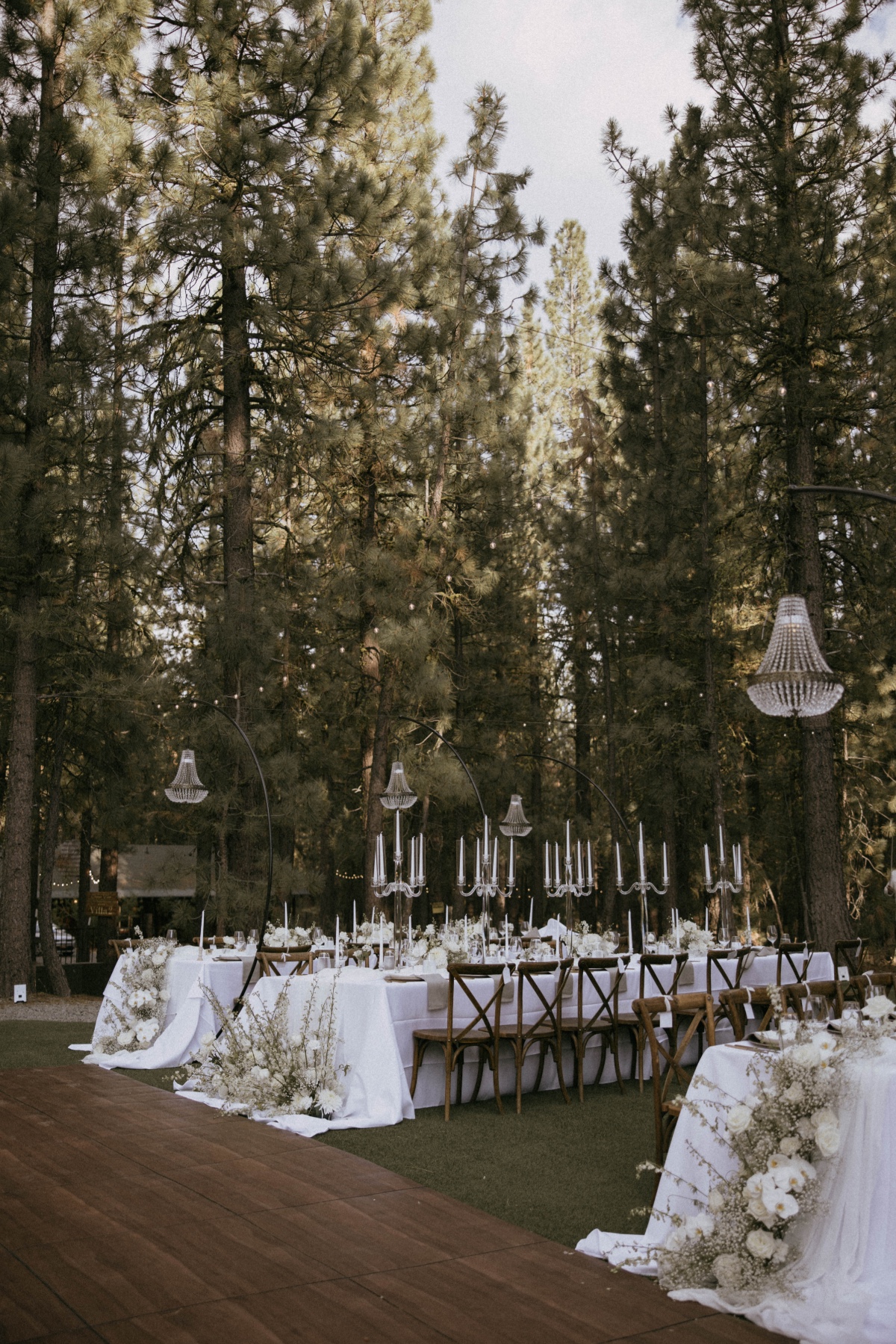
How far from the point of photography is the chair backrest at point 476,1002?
6500 millimetres

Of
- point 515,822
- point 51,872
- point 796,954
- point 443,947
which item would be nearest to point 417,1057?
point 443,947

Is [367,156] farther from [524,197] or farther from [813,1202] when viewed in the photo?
[813,1202]

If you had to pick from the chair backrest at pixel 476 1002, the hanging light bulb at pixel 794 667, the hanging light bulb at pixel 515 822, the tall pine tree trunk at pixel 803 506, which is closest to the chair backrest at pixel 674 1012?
the chair backrest at pixel 476 1002

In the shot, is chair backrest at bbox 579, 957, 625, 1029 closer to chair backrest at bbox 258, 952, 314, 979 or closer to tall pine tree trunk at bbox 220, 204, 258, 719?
chair backrest at bbox 258, 952, 314, 979

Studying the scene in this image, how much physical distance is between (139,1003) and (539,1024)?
3.36 metres

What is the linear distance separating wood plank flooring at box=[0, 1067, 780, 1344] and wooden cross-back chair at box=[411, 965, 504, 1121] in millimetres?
1096

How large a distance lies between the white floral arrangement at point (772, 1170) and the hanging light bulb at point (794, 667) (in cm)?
337

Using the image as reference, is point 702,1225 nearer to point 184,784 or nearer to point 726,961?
point 726,961

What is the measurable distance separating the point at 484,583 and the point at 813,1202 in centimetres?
1228

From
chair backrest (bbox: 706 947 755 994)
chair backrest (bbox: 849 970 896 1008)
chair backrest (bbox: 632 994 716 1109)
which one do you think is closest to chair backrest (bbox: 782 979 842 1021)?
chair backrest (bbox: 632 994 716 1109)

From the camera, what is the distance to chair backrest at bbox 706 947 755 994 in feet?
26.9

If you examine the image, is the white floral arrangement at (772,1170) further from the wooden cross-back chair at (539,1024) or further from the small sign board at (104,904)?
the small sign board at (104,904)

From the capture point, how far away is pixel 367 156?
15320 mm

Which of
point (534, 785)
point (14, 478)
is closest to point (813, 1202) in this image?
point (14, 478)
